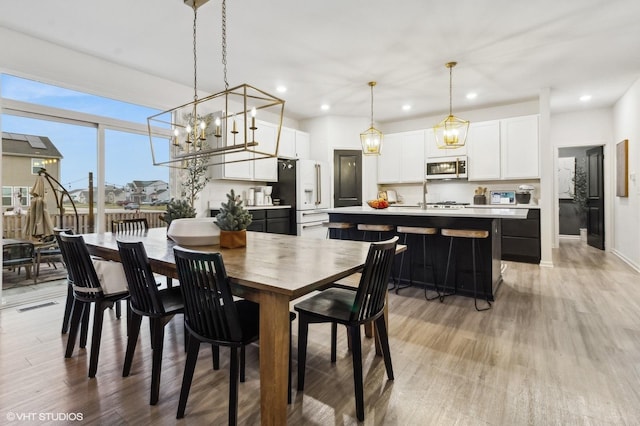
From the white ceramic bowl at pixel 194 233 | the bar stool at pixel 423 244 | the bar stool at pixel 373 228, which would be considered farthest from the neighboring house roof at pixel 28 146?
the bar stool at pixel 423 244

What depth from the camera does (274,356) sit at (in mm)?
1406

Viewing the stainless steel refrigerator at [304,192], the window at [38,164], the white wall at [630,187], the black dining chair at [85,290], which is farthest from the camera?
the stainless steel refrigerator at [304,192]

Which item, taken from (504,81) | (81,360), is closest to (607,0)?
(504,81)

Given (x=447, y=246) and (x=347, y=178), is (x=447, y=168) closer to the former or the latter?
(x=347, y=178)

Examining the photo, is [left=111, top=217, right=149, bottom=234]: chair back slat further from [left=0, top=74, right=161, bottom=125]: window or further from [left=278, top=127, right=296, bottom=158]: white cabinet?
[left=278, top=127, right=296, bottom=158]: white cabinet

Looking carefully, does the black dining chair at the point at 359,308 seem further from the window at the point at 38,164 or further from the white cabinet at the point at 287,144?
the white cabinet at the point at 287,144

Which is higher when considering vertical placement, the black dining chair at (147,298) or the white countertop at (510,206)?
the white countertop at (510,206)

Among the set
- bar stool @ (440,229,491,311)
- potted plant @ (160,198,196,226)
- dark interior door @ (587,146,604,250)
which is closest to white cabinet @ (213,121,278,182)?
potted plant @ (160,198,196,226)

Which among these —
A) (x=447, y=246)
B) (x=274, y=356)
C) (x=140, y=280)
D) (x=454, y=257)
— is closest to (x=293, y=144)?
(x=447, y=246)

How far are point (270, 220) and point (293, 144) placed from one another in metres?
1.65

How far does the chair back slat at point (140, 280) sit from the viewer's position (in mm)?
1759

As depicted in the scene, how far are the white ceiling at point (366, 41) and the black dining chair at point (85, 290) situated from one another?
216 cm

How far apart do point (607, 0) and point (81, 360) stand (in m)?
5.02

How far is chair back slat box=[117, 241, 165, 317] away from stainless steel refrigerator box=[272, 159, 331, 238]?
163 inches
